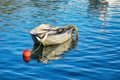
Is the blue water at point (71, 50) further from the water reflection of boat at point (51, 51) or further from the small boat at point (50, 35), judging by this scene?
the small boat at point (50, 35)

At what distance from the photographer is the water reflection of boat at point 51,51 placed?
30087mm

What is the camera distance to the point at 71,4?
65438 mm

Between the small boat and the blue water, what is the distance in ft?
5.47

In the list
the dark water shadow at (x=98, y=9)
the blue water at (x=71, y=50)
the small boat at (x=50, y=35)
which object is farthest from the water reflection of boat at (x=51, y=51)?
the dark water shadow at (x=98, y=9)

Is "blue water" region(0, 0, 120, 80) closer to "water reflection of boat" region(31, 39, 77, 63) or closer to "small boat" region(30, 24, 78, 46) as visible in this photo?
"water reflection of boat" region(31, 39, 77, 63)

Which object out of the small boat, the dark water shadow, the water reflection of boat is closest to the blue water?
the dark water shadow

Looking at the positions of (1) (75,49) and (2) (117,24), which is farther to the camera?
(2) (117,24)

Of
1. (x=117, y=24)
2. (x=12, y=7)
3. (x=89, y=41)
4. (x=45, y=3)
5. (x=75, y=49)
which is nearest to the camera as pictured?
(x=75, y=49)

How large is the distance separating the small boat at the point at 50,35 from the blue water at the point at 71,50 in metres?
1.67

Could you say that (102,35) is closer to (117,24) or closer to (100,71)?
(117,24)

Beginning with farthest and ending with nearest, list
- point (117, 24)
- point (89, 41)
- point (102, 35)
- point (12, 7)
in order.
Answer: point (12, 7) → point (117, 24) → point (102, 35) → point (89, 41)

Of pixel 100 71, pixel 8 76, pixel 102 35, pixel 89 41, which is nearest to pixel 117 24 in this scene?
pixel 102 35

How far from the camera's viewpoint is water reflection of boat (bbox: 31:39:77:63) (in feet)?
98.7

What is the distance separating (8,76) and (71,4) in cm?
4281
